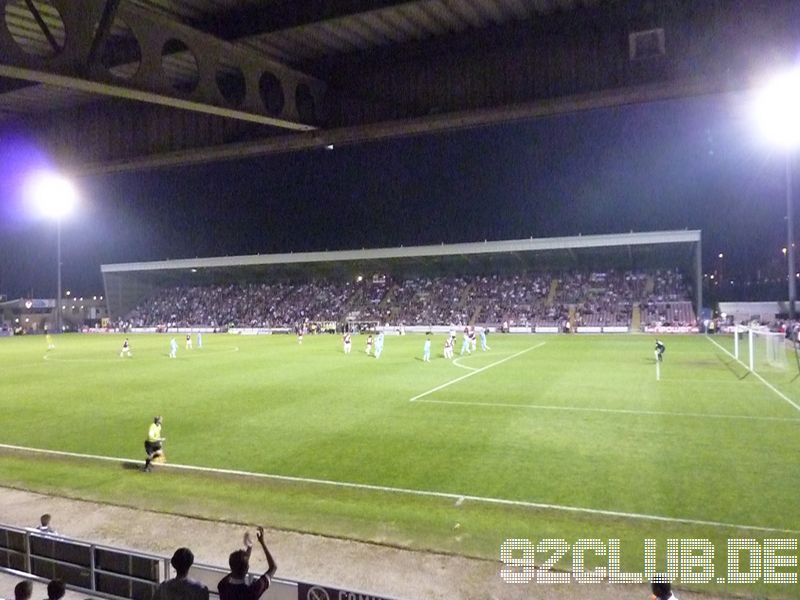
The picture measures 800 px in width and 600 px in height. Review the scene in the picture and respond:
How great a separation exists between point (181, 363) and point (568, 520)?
27.1 m

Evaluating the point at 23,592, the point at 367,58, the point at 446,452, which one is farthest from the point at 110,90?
the point at 446,452

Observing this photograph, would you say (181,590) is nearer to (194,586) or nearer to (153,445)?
(194,586)

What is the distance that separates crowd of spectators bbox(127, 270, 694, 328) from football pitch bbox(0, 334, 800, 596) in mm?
32696

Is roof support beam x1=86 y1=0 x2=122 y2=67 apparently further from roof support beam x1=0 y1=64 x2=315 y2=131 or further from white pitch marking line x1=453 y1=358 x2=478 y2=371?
white pitch marking line x1=453 y1=358 x2=478 y2=371

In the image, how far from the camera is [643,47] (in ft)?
22.0

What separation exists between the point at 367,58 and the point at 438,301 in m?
57.6

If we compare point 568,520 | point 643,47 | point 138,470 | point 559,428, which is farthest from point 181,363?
point 643,47

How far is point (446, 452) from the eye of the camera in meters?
12.3

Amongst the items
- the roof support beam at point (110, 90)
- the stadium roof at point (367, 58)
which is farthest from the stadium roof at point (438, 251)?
the roof support beam at point (110, 90)

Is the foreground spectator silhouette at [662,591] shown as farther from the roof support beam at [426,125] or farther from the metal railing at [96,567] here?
the roof support beam at [426,125]

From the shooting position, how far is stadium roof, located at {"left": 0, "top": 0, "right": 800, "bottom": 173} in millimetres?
6004

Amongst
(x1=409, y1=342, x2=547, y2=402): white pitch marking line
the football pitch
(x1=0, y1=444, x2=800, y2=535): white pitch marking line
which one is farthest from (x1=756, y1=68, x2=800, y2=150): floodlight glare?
(x1=409, y1=342, x2=547, y2=402): white pitch marking line

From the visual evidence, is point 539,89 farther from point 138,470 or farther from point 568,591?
point 138,470

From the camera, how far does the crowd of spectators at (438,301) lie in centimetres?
5716
